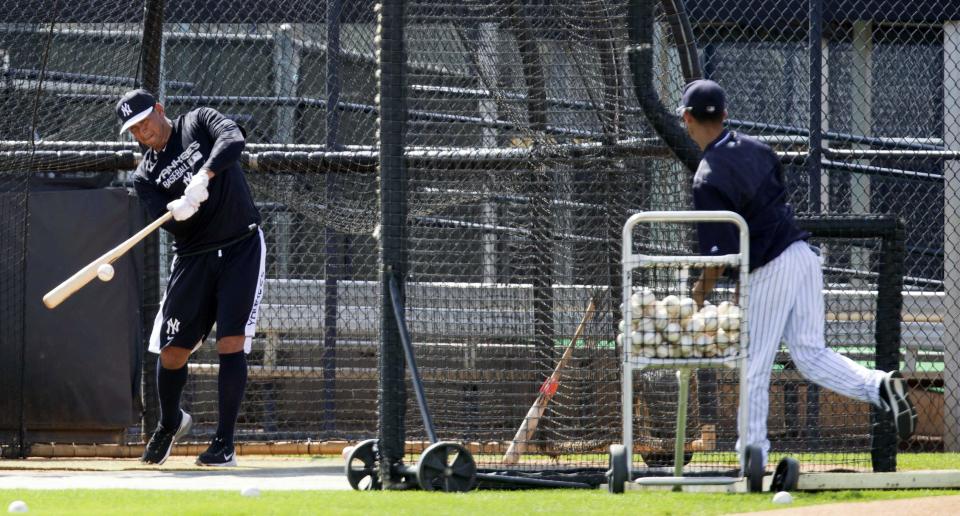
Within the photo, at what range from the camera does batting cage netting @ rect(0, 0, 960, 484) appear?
246 inches

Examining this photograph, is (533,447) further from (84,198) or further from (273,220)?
(84,198)

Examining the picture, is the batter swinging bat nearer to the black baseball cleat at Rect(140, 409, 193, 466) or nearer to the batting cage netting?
the batting cage netting

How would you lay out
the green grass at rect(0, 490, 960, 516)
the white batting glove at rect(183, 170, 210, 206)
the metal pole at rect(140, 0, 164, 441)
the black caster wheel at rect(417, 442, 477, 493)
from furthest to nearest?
the metal pole at rect(140, 0, 164, 441) < the white batting glove at rect(183, 170, 210, 206) < the black caster wheel at rect(417, 442, 477, 493) < the green grass at rect(0, 490, 960, 516)

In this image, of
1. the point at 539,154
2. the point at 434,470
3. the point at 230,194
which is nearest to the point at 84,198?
the point at 230,194

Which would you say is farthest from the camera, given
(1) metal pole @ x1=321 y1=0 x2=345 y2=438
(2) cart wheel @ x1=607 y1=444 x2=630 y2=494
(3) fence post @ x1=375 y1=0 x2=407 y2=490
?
(1) metal pole @ x1=321 y1=0 x2=345 y2=438

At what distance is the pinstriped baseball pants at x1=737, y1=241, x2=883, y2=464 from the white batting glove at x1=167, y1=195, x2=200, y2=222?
2.72 metres

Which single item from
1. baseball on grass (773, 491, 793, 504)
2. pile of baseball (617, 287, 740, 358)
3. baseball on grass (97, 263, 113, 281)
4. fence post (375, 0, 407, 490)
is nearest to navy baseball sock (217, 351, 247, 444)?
baseball on grass (97, 263, 113, 281)

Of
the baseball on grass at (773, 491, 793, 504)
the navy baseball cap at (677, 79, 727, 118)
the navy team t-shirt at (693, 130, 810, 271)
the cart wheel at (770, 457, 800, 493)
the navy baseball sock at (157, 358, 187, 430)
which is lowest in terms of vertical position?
the baseball on grass at (773, 491, 793, 504)

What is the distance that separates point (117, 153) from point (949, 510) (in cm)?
514

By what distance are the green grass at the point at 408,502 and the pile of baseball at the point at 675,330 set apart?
1.83ft

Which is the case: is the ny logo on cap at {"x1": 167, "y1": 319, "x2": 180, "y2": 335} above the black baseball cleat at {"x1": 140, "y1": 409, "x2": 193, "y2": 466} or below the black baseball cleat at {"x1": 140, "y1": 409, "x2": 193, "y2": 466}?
above

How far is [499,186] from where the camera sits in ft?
23.2

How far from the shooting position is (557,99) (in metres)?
6.45

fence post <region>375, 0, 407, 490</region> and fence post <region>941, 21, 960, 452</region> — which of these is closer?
fence post <region>375, 0, 407, 490</region>
